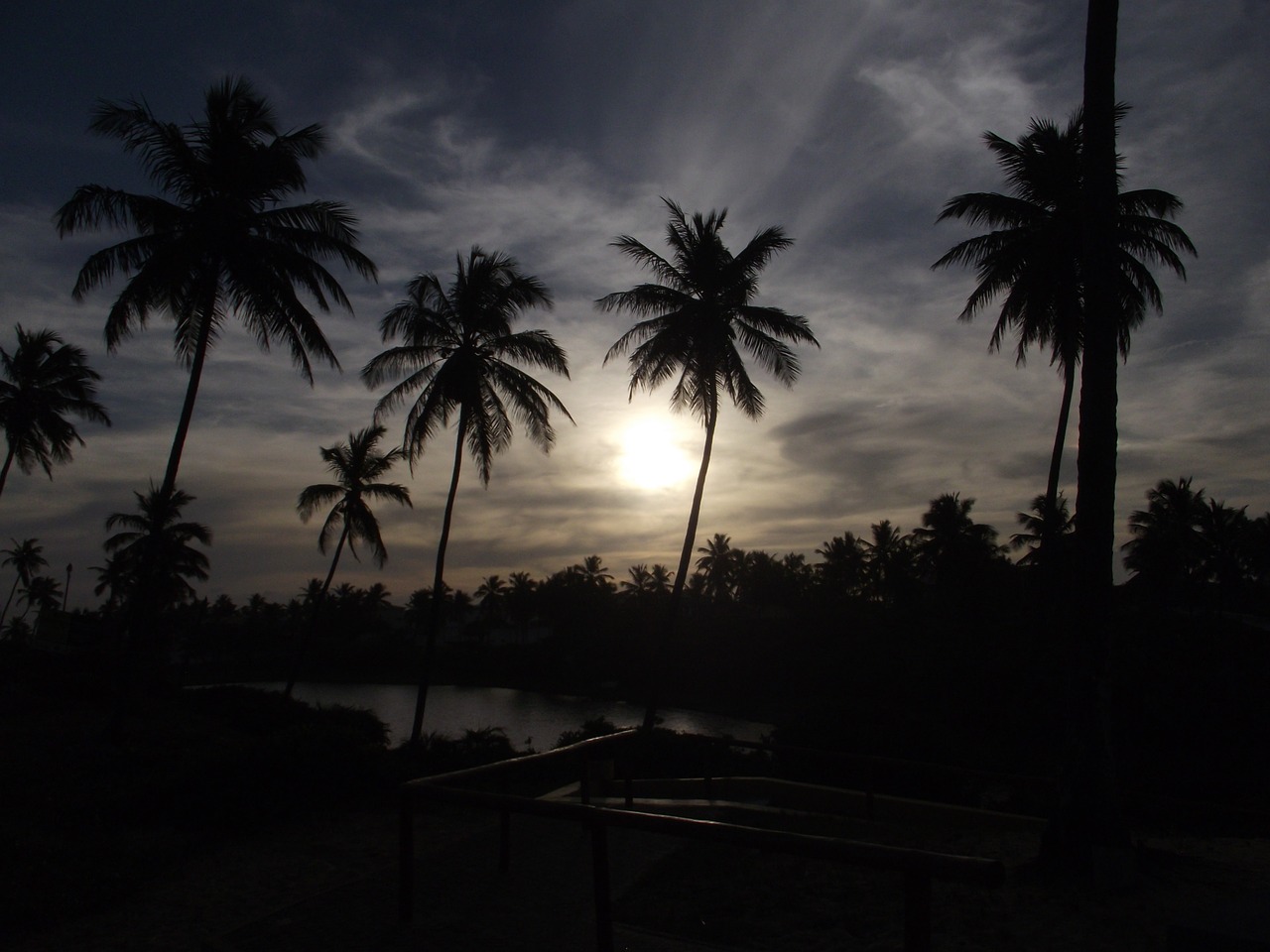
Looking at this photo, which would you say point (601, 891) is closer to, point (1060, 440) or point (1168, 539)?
point (1060, 440)

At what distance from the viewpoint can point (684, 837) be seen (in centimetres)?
451

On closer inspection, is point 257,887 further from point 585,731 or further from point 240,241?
point 240,241

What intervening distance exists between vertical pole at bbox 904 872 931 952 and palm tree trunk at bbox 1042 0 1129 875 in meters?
3.53

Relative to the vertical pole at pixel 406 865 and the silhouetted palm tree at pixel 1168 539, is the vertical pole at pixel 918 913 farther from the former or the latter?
the silhouetted palm tree at pixel 1168 539

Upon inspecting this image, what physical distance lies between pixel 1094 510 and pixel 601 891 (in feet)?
18.1

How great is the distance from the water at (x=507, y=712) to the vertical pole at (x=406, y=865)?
25787mm

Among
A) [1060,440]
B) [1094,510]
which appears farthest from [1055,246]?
[1094,510]

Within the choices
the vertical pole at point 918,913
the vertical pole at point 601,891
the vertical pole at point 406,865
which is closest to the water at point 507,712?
the vertical pole at point 406,865

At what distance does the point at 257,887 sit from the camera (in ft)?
20.0

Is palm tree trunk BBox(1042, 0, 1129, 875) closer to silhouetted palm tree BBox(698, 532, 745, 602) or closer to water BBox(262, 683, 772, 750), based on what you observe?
water BBox(262, 683, 772, 750)

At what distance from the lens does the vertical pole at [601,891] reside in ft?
13.4

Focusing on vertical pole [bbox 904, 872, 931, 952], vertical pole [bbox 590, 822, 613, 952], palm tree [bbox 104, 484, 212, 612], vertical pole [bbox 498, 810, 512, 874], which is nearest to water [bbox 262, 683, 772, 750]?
palm tree [bbox 104, 484, 212, 612]

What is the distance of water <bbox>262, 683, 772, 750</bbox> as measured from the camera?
3981 centimetres

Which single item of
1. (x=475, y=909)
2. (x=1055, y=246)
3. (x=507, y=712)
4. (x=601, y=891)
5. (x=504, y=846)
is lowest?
(x=507, y=712)
